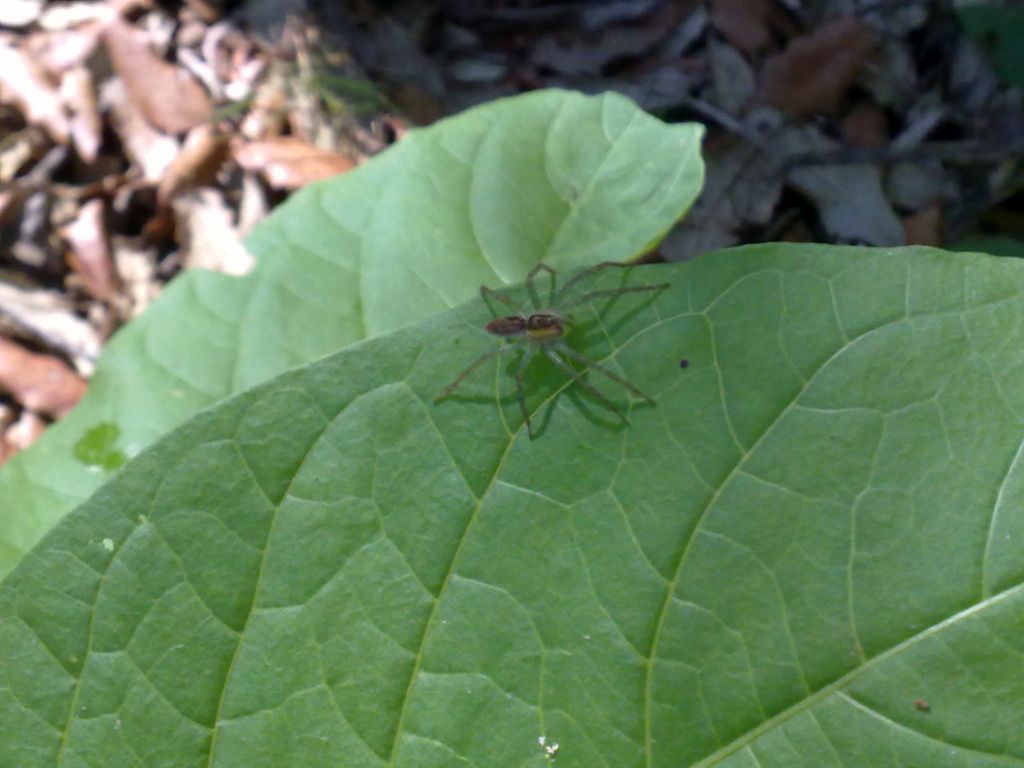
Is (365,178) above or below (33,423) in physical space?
above

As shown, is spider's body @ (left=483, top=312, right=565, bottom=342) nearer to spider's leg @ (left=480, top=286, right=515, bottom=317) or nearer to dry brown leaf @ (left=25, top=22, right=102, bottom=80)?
spider's leg @ (left=480, top=286, right=515, bottom=317)

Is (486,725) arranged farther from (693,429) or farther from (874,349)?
(874,349)

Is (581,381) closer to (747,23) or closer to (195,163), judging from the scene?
(195,163)

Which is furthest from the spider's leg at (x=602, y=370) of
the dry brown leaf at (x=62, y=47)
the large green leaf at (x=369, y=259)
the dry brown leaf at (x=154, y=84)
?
the dry brown leaf at (x=62, y=47)

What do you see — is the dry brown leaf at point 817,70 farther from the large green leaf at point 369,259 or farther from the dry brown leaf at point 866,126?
the large green leaf at point 369,259

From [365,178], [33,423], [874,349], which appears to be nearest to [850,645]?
[874,349]

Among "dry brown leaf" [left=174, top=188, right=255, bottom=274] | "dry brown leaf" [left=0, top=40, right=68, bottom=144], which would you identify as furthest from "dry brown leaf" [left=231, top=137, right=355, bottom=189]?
"dry brown leaf" [left=0, top=40, right=68, bottom=144]
